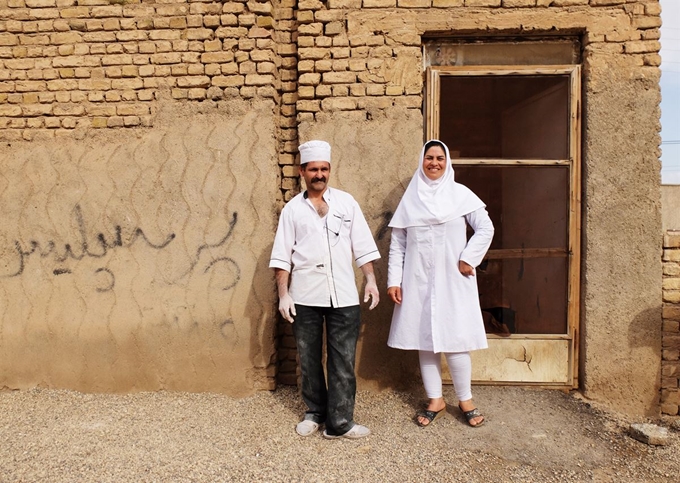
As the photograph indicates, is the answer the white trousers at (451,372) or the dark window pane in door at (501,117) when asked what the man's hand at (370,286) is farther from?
the dark window pane in door at (501,117)

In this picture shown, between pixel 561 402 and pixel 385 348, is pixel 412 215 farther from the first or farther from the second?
pixel 561 402

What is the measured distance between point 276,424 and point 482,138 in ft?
7.53

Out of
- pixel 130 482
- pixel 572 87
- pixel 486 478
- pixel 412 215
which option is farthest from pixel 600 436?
pixel 130 482

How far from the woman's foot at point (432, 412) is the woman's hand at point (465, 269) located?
0.78 metres

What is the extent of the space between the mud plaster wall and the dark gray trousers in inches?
24.2

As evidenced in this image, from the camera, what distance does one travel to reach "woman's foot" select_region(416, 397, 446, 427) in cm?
322

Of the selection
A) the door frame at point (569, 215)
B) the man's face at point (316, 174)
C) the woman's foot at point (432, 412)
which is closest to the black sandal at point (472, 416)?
the woman's foot at point (432, 412)

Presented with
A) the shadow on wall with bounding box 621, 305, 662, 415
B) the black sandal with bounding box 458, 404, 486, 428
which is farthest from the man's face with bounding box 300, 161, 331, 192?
the shadow on wall with bounding box 621, 305, 662, 415

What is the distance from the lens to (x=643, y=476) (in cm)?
277

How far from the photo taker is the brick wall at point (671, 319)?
351 cm

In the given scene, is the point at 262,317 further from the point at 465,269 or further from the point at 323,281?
the point at 465,269

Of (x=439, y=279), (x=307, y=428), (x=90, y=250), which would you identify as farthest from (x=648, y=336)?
(x=90, y=250)

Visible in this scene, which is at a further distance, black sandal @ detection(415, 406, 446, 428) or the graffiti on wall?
the graffiti on wall

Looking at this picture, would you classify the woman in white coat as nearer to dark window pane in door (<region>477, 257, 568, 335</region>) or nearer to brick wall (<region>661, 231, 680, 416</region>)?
dark window pane in door (<region>477, 257, 568, 335</region>)
